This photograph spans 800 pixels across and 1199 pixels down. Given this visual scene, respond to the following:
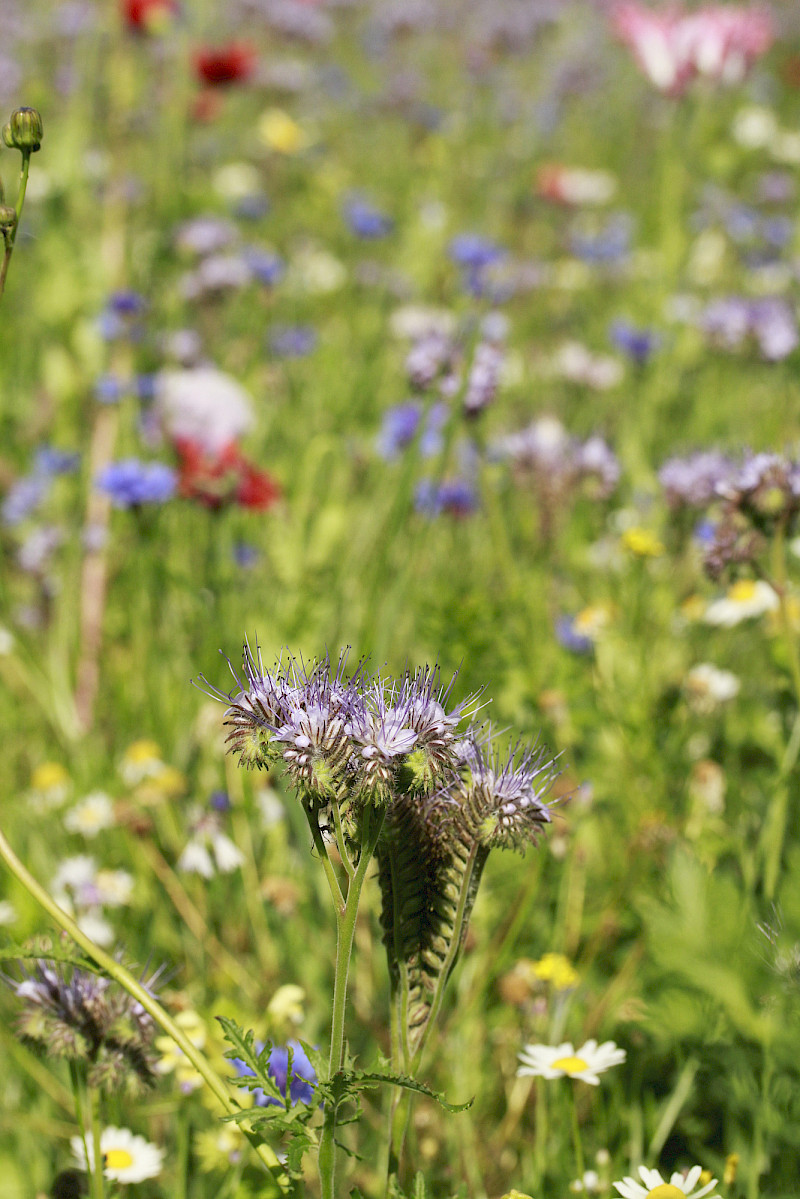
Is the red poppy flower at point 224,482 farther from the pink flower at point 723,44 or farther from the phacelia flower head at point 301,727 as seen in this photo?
the pink flower at point 723,44

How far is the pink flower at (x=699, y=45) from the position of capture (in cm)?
326

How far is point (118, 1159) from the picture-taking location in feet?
3.50

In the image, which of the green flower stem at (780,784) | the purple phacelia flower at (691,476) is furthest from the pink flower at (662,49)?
the green flower stem at (780,784)

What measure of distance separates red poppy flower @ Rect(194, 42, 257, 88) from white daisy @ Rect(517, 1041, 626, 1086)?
9.70 ft

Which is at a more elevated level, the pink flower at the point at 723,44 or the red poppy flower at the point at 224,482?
A: the pink flower at the point at 723,44

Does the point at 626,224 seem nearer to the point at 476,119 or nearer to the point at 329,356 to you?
the point at 476,119

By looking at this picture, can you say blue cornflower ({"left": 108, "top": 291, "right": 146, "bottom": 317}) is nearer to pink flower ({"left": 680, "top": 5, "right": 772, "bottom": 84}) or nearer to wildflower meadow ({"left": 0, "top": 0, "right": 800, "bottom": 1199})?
wildflower meadow ({"left": 0, "top": 0, "right": 800, "bottom": 1199})

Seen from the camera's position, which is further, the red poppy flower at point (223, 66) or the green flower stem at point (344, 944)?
the red poppy flower at point (223, 66)

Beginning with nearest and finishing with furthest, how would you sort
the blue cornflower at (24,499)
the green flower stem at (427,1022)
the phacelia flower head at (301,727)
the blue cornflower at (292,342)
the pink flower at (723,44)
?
the phacelia flower head at (301,727)
the green flower stem at (427,1022)
the blue cornflower at (24,499)
the pink flower at (723,44)
the blue cornflower at (292,342)

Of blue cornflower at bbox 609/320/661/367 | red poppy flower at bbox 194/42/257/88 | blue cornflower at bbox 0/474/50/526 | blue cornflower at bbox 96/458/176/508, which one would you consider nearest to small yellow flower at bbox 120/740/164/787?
blue cornflower at bbox 96/458/176/508

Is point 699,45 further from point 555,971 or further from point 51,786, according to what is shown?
point 555,971

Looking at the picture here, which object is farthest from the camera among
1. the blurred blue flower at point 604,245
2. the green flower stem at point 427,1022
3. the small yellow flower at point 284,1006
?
the blurred blue flower at point 604,245

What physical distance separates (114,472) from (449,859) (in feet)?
4.41

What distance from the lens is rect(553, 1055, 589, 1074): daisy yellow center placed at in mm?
1032
